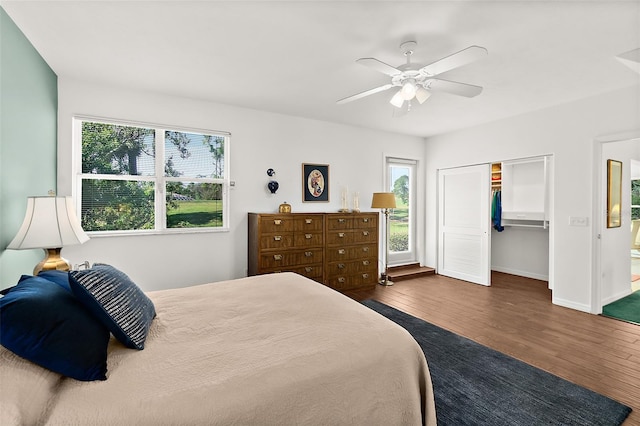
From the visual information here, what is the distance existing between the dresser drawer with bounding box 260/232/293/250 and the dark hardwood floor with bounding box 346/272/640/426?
1.28 m

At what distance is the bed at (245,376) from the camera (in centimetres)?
96

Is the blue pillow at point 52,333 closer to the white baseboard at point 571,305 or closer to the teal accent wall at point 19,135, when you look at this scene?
the teal accent wall at point 19,135

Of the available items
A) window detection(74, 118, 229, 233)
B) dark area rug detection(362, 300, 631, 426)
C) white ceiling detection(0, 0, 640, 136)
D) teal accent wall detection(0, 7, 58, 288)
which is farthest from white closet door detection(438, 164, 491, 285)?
teal accent wall detection(0, 7, 58, 288)

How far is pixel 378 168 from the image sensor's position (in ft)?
17.3

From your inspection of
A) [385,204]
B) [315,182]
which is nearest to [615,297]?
[385,204]

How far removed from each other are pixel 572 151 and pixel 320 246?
3.46 m

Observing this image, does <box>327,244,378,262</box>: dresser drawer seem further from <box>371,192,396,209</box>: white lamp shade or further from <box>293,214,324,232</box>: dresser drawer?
<box>371,192,396,209</box>: white lamp shade

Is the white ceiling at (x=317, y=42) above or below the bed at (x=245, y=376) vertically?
above

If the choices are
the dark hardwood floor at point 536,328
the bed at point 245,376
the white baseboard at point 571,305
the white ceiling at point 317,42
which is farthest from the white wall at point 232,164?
the white baseboard at point 571,305

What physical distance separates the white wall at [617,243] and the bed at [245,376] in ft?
12.7

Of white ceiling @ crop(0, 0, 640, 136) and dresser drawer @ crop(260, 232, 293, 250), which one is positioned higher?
white ceiling @ crop(0, 0, 640, 136)

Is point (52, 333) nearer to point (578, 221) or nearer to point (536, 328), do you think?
point (536, 328)

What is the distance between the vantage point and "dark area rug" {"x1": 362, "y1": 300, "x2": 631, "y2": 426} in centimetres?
185

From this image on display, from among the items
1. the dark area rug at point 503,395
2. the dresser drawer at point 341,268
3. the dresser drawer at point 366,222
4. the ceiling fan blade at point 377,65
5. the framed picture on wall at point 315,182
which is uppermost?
the ceiling fan blade at point 377,65
